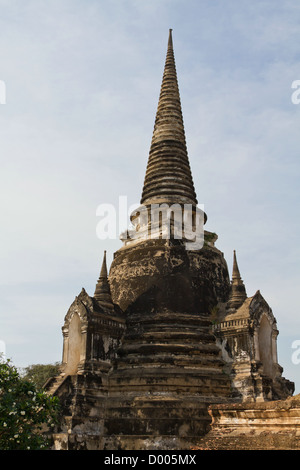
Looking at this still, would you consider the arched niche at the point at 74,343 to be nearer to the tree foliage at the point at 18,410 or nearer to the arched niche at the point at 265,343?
the tree foliage at the point at 18,410

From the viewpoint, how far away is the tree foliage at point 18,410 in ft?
34.8

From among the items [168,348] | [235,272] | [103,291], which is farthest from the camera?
[235,272]

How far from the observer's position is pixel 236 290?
61.3 ft

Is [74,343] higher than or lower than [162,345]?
higher

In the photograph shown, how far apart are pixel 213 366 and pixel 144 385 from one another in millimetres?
2502

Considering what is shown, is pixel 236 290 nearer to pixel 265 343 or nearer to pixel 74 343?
pixel 265 343

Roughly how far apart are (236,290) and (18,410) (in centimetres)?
1001

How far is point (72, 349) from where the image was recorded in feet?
58.9

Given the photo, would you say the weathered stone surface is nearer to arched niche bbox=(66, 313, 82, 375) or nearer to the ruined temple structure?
the ruined temple structure

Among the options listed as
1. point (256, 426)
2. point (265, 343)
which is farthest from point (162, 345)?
point (256, 426)

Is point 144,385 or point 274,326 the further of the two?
point 274,326

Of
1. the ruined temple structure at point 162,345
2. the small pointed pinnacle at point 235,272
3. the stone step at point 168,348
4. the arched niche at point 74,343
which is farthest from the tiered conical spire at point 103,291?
the small pointed pinnacle at point 235,272
